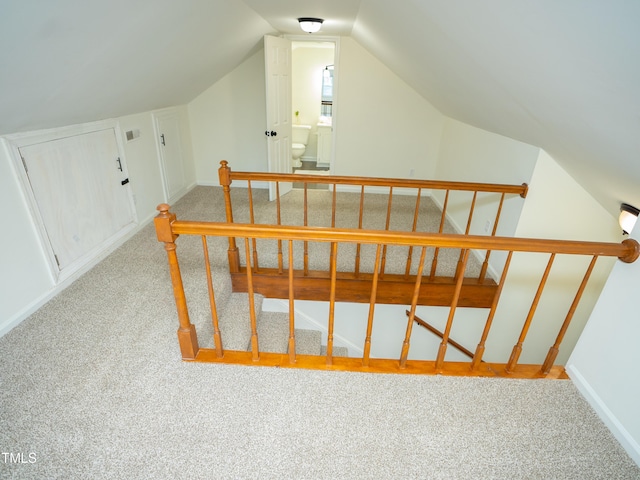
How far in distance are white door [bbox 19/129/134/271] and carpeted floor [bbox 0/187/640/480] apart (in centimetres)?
81

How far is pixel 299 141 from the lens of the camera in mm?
6770

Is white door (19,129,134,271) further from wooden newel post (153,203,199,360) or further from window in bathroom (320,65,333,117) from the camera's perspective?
window in bathroom (320,65,333,117)

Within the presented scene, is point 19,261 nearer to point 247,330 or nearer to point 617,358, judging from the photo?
point 247,330

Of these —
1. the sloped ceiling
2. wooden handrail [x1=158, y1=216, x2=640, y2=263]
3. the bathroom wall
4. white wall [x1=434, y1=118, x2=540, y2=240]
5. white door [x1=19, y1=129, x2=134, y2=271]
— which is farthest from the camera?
the bathroom wall

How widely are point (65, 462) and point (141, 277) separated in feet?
4.68

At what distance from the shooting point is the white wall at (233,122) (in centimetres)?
438

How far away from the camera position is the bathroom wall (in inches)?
246

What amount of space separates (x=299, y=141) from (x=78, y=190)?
4739 millimetres

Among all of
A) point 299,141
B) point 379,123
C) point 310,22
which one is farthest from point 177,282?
point 299,141

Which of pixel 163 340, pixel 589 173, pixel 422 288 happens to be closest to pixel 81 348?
pixel 163 340

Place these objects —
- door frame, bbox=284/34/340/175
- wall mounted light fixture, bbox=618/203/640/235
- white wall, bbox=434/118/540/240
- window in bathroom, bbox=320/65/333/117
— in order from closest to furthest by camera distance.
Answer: wall mounted light fixture, bbox=618/203/640/235 → white wall, bbox=434/118/540/240 → door frame, bbox=284/34/340/175 → window in bathroom, bbox=320/65/333/117

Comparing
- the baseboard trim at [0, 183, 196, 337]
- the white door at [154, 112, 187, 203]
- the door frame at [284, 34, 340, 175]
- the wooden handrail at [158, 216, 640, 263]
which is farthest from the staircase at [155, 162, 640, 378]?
the door frame at [284, 34, 340, 175]

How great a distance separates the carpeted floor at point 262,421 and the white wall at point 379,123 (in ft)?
11.1

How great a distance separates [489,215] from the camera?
9.80 feet
